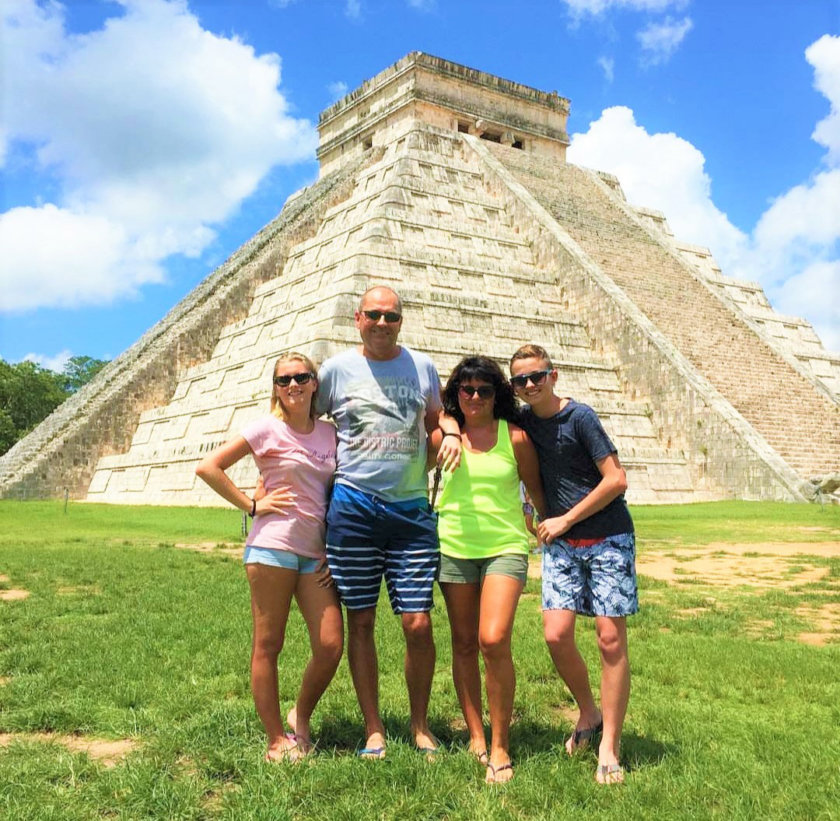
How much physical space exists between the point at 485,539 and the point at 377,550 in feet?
1.76

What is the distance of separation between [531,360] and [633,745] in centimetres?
195

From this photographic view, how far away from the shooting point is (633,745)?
13.7ft

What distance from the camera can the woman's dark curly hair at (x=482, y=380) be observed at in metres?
4.25

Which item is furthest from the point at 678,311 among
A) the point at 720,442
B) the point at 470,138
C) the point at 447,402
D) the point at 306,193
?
the point at 447,402

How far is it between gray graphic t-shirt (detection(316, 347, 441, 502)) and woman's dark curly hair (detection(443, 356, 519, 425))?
0.13 metres

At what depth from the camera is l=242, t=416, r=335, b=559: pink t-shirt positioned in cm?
415

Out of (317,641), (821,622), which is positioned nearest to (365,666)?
(317,641)

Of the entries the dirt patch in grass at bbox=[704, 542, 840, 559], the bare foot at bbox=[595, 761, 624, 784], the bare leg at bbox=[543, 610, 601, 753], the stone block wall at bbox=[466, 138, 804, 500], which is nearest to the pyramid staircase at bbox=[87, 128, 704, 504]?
the stone block wall at bbox=[466, 138, 804, 500]

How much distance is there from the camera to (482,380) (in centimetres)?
424

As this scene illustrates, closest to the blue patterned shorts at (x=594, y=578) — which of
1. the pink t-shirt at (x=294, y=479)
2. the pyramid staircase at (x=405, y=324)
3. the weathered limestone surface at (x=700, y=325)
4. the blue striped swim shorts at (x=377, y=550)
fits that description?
the blue striped swim shorts at (x=377, y=550)

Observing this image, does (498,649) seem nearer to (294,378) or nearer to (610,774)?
(610,774)

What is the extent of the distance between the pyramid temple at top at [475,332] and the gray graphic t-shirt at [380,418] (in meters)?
13.2

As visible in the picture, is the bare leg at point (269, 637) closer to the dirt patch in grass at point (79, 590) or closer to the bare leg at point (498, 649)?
the bare leg at point (498, 649)

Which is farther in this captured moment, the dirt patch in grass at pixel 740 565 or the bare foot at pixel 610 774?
the dirt patch in grass at pixel 740 565
